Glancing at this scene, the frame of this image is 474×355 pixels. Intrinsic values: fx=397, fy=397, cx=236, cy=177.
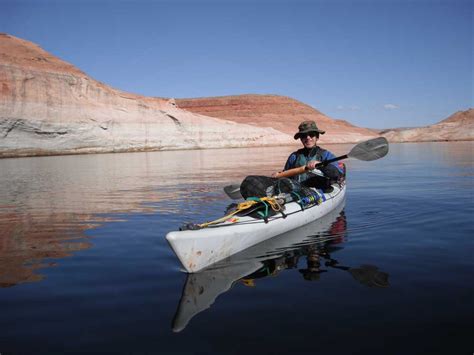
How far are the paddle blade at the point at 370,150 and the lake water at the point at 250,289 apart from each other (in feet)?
3.54

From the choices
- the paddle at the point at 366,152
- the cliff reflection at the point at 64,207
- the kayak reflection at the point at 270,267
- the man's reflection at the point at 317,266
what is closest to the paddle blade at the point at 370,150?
the paddle at the point at 366,152

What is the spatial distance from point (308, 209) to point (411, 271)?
90.0 inches

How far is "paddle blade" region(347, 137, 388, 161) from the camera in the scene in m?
7.54

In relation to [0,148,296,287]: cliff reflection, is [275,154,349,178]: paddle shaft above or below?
above

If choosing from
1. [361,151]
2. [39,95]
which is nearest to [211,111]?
[39,95]

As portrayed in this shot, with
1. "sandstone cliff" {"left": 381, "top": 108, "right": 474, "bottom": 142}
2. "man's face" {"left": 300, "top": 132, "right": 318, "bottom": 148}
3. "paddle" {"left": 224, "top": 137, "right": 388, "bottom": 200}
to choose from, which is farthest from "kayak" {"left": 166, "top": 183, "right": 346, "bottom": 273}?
"sandstone cliff" {"left": 381, "top": 108, "right": 474, "bottom": 142}

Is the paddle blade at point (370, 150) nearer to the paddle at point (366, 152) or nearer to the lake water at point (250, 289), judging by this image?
the paddle at point (366, 152)

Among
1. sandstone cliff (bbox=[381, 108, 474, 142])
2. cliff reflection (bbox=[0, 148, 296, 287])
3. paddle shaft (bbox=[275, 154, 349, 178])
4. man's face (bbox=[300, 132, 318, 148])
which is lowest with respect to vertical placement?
cliff reflection (bbox=[0, 148, 296, 287])

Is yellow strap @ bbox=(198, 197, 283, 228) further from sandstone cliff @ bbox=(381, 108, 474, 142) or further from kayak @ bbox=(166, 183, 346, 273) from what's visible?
sandstone cliff @ bbox=(381, 108, 474, 142)

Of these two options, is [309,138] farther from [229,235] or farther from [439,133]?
[439,133]

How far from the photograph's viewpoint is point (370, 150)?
7.61 meters

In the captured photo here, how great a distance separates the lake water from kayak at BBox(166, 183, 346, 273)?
12cm

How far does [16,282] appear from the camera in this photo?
4.01 metres

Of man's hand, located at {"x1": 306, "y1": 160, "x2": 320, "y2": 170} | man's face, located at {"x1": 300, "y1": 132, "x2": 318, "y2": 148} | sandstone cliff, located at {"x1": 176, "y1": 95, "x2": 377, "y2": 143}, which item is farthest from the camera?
sandstone cliff, located at {"x1": 176, "y1": 95, "x2": 377, "y2": 143}
